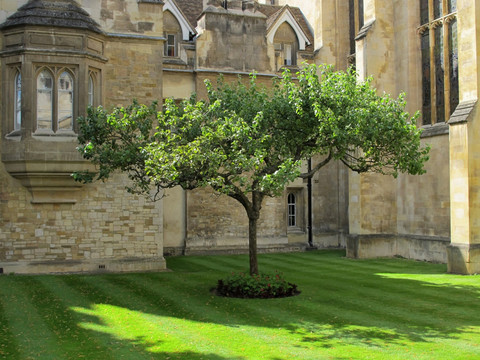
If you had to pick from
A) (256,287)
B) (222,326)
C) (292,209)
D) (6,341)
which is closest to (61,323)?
(6,341)

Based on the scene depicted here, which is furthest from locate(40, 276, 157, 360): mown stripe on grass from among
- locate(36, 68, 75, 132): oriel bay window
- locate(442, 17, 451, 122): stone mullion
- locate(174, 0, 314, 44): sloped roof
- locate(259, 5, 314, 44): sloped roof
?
locate(259, 5, 314, 44): sloped roof

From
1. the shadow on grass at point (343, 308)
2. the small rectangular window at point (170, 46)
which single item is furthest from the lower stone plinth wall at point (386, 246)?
the small rectangular window at point (170, 46)

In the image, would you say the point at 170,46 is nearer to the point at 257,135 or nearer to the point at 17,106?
the point at 17,106

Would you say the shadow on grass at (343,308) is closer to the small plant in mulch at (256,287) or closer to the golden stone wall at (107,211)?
the small plant in mulch at (256,287)

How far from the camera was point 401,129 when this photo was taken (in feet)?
48.5

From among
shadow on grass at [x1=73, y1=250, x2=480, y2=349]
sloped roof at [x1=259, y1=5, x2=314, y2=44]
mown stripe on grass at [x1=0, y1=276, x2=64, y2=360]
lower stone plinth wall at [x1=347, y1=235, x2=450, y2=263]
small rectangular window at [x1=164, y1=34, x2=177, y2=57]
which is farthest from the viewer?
sloped roof at [x1=259, y1=5, x2=314, y2=44]

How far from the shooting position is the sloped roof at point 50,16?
18703mm

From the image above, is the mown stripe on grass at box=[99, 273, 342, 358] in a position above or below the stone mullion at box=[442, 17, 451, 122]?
below

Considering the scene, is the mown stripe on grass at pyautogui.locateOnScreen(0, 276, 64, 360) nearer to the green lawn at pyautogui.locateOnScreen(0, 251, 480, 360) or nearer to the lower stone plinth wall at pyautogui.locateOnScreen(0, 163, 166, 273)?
the green lawn at pyautogui.locateOnScreen(0, 251, 480, 360)

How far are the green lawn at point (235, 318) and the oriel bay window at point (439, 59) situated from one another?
25.2ft

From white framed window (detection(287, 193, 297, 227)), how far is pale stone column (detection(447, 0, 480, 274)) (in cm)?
1183

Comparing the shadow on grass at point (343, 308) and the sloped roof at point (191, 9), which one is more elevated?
the sloped roof at point (191, 9)

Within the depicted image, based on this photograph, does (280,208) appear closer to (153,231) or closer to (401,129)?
(153,231)

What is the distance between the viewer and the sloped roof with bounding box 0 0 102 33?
18703 mm
